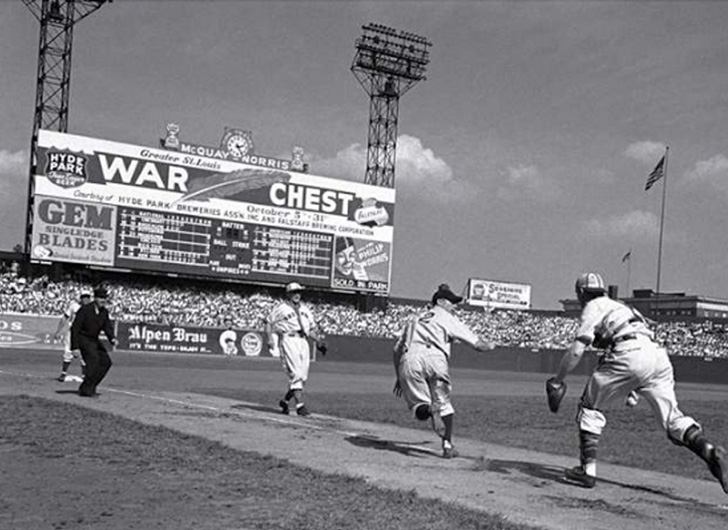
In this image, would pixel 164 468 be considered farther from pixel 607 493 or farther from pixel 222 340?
pixel 222 340

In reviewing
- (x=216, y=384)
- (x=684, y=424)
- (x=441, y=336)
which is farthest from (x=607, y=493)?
(x=216, y=384)

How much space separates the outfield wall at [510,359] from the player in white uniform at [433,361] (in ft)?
126

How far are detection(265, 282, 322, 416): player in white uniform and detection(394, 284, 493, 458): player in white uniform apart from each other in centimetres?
432

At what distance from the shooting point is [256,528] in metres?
5.66

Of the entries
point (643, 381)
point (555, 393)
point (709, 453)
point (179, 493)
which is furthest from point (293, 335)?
point (709, 453)

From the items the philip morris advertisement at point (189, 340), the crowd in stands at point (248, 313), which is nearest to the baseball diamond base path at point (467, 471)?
the philip morris advertisement at point (189, 340)

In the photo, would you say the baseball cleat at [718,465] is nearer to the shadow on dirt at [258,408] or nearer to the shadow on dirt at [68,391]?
the shadow on dirt at [258,408]

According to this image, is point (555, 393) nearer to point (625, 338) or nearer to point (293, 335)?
point (625, 338)

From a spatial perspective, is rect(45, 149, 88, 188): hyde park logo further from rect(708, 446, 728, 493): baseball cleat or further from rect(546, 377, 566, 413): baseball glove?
rect(708, 446, 728, 493): baseball cleat

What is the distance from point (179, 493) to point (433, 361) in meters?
3.58

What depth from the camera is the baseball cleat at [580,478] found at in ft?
26.8

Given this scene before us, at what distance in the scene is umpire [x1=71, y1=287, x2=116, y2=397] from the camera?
15.4 m

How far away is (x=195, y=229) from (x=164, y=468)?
41.8 m

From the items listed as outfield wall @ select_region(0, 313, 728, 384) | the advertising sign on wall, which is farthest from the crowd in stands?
the advertising sign on wall
